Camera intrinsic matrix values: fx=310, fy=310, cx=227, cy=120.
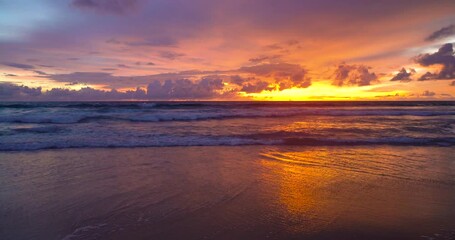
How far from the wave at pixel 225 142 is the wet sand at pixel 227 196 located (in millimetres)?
1463

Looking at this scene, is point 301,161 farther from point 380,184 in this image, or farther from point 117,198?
point 117,198

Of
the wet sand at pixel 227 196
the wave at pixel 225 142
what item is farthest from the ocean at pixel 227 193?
the wave at pixel 225 142

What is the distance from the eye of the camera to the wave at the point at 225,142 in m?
9.59

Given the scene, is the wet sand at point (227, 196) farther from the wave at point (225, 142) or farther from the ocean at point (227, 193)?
the wave at point (225, 142)

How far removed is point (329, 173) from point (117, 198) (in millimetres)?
4020

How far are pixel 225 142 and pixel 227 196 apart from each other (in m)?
5.69

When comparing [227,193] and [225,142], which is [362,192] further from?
[225,142]

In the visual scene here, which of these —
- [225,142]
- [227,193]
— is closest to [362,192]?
[227,193]

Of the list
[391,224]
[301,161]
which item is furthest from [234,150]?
[391,224]

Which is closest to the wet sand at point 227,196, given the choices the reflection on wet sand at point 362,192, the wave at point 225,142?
the reflection on wet sand at point 362,192

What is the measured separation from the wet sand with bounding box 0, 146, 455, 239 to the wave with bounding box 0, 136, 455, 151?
1.46m

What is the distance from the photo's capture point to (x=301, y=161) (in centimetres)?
743

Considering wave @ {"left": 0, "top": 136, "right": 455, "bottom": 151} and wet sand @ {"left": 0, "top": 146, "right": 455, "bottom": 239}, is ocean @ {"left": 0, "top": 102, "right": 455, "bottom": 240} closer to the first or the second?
wet sand @ {"left": 0, "top": 146, "right": 455, "bottom": 239}

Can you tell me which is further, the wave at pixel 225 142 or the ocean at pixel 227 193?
the wave at pixel 225 142
